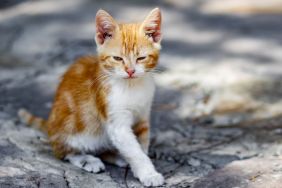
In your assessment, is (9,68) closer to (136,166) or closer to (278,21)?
(136,166)

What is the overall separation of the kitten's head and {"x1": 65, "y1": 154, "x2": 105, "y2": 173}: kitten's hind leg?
616 mm

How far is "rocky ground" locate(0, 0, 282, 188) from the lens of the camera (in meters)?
3.78

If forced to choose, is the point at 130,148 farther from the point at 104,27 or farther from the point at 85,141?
the point at 104,27

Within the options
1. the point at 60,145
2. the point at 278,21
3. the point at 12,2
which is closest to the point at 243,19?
the point at 278,21

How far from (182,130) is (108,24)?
1.38m

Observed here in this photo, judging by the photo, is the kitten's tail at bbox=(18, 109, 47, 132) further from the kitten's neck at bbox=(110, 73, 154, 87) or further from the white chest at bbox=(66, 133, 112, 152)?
the kitten's neck at bbox=(110, 73, 154, 87)

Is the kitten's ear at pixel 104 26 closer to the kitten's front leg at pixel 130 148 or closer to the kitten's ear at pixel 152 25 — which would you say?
the kitten's ear at pixel 152 25

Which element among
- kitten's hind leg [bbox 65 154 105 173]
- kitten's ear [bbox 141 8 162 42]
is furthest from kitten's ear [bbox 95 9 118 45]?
kitten's hind leg [bbox 65 154 105 173]

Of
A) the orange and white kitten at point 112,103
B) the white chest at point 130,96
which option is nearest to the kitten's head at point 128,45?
the orange and white kitten at point 112,103

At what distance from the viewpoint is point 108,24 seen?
3.87 meters

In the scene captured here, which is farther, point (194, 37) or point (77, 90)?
point (194, 37)

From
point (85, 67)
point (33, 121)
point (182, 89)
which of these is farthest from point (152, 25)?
point (182, 89)

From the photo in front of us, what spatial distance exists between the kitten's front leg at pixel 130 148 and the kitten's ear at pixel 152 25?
0.57 meters

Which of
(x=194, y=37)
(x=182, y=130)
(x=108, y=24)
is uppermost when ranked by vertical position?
(x=108, y=24)
